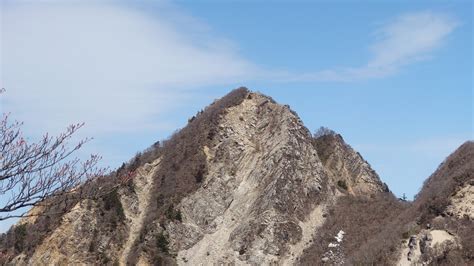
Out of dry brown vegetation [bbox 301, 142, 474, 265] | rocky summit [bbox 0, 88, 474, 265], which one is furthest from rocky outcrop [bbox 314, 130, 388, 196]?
dry brown vegetation [bbox 301, 142, 474, 265]

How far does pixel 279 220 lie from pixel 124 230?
17.4m

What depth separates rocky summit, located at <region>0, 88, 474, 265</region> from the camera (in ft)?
174

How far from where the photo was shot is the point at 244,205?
6072 centimetres

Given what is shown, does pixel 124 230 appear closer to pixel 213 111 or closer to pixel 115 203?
pixel 115 203

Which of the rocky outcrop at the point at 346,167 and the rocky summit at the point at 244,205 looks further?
the rocky outcrop at the point at 346,167

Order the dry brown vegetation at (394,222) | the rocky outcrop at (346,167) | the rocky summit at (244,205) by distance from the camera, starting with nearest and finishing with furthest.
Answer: the dry brown vegetation at (394,222), the rocky summit at (244,205), the rocky outcrop at (346,167)

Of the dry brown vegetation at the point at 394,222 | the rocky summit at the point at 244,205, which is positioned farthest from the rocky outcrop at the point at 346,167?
the dry brown vegetation at the point at 394,222

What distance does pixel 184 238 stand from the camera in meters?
58.2

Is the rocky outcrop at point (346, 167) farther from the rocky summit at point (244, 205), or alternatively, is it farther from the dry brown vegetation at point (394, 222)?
the dry brown vegetation at point (394, 222)

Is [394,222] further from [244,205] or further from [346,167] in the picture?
[346,167]

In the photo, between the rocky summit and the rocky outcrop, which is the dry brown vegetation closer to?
the rocky summit

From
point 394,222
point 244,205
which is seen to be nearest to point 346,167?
point 244,205

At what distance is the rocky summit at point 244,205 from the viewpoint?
5303 centimetres

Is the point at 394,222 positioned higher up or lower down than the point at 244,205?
lower down
